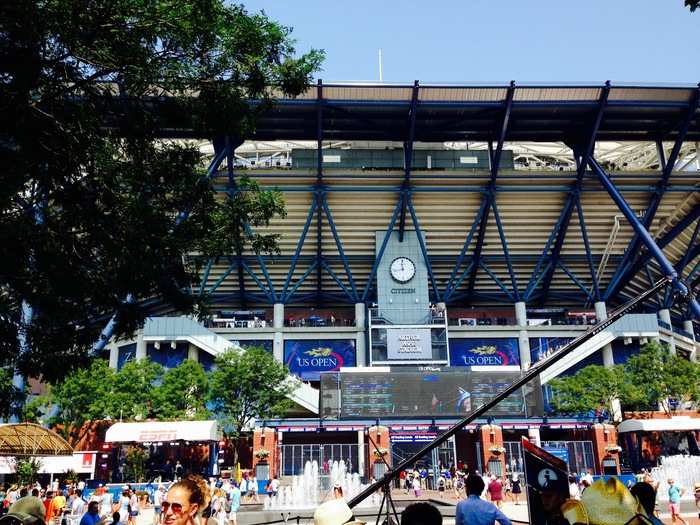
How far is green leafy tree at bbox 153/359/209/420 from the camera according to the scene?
4206cm

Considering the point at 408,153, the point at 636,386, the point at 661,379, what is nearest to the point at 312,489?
the point at 408,153

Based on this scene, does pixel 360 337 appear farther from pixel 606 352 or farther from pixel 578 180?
pixel 578 180

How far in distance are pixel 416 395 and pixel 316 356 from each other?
16.2 meters

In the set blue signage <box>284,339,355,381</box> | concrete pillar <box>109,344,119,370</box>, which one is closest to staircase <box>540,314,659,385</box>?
blue signage <box>284,339,355,381</box>

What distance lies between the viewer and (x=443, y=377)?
134 ft

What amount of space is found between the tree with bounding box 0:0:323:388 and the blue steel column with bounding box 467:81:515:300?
95.0ft

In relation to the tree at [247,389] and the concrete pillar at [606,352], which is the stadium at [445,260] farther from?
the tree at [247,389]

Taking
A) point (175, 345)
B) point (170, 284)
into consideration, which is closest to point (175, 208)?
point (170, 284)

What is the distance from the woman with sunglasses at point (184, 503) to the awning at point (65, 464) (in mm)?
32911

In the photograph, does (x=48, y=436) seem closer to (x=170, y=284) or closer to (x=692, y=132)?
(x=170, y=284)

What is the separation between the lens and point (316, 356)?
5491 cm

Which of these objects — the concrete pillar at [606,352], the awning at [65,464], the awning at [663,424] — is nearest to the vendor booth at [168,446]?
the awning at [65,464]

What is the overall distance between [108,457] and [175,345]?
11.9 m

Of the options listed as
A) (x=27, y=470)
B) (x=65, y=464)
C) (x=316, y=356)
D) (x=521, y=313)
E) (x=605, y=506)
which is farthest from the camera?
(x=521, y=313)
